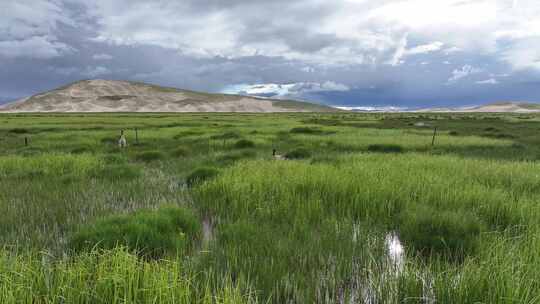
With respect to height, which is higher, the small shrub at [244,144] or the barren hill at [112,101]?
the barren hill at [112,101]

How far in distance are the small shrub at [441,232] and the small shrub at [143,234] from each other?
11.7ft

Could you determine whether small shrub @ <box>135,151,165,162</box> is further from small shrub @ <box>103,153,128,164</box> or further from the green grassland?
the green grassland

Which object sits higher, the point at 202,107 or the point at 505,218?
the point at 202,107

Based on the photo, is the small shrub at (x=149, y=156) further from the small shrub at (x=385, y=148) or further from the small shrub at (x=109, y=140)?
the small shrub at (x=385, y=148)

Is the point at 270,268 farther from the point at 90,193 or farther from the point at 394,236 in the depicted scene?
the point at 90,193

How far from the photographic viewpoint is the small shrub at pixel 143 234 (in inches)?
163

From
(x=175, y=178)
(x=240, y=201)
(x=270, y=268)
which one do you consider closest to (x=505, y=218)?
(x=270, y=268)

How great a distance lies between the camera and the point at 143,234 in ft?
14.3

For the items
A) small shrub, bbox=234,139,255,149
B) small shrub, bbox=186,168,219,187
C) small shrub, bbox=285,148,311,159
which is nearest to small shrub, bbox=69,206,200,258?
small shrub, bbox=186,168,219,187

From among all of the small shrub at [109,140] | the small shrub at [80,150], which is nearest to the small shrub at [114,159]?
the small shrub at [80,150]

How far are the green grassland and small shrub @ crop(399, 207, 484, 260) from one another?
0.02m

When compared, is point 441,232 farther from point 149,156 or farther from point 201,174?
point 149,156

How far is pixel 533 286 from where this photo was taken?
307cm

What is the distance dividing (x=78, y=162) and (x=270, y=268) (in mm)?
9658
